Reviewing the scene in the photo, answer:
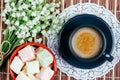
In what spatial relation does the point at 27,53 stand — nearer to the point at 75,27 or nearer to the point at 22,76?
the point at 22,76

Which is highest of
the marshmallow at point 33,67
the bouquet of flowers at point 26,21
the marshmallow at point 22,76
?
the bouquet of flowers at point 26,21

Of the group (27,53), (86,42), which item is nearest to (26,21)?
(27,53)

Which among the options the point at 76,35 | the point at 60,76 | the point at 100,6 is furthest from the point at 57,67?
the point at 100,6

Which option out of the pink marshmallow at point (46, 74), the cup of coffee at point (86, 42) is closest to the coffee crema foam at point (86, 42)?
the cup of coffee at point (86, 42)

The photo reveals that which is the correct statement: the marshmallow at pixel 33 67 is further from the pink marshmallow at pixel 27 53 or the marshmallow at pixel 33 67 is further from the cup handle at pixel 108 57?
the cup handle at pixel 108 57

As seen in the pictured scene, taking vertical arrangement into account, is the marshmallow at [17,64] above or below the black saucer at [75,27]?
below

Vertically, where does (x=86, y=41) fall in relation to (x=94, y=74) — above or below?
above

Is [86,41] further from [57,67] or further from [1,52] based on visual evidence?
[1,52]
